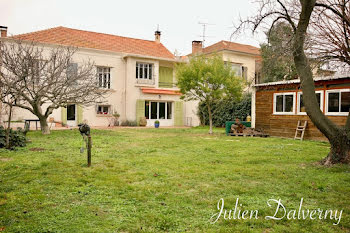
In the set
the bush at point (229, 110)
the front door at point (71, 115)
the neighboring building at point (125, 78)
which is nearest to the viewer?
the bush at point (229, 110)

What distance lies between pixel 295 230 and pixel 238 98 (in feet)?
50.3

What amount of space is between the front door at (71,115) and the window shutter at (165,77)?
8.28 m

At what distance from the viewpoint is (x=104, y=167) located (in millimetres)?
7215

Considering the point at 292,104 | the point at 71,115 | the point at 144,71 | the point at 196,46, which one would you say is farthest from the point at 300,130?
the point at 71,115

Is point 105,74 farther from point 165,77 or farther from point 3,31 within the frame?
point 3,31

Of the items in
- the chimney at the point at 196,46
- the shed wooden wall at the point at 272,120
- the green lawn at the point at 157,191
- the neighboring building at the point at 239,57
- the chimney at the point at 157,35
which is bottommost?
the green lawn at the point at 157,191

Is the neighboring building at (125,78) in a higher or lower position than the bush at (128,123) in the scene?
higher

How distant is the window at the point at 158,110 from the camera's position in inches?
1059

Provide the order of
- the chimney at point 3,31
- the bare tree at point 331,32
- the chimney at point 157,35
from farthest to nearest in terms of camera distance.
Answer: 1. the chimney at point 157,35
2. the chimney at point 3,31
3. the bare tree at point 331,32

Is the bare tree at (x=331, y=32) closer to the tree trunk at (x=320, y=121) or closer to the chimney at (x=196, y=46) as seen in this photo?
the tree trunk at (x=320, y=121)

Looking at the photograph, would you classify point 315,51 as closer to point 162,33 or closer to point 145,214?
point 145,214

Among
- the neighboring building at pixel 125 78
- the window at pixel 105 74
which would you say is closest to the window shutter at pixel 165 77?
the neighboring building at pixel 125 78

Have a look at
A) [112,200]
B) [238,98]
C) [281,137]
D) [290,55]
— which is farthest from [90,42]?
[112,200]

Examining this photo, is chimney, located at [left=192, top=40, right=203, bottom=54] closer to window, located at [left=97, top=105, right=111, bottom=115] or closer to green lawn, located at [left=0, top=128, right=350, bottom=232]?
window, located at [left=97, top=105, right=111, bottom=115]
